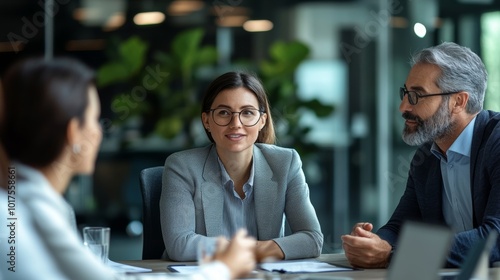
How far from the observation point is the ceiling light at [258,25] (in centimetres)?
620

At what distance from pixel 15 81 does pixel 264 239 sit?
5.69 feet

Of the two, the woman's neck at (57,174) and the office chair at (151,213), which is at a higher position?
the woman's neck at (57,174)

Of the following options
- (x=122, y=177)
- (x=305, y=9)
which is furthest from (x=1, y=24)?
(x=305, y=9)

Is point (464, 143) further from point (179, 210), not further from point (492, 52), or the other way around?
point (492, 52)

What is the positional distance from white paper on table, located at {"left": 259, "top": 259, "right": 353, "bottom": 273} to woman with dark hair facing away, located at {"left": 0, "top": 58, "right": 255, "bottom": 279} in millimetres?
830

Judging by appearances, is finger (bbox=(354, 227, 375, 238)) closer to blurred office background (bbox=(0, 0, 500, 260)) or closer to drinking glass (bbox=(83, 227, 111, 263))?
drinking glass (bbox=(83, 227, 111, 263))

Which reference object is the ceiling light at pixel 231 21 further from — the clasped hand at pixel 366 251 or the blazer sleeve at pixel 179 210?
the clasped hand at pixel 366 251

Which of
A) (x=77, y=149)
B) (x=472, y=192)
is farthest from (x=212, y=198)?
(x=77, y=149)

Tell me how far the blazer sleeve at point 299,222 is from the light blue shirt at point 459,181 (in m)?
0.57

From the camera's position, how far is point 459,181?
10.3 feet

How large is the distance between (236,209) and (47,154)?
1.62 m

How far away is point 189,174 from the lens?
323 centimetres

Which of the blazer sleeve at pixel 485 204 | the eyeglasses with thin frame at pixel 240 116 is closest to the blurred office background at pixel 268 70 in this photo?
the eyeglasses with thin frame at pixel 240 116

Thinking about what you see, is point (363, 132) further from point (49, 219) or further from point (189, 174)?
point (49, 219)
